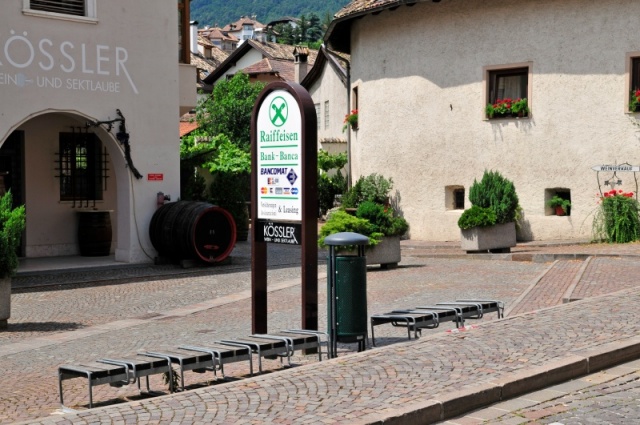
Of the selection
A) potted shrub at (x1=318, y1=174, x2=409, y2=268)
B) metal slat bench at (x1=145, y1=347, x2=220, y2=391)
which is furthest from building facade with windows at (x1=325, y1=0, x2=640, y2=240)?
metal slat bench at (x1=145, y1=347, x2=220, y2=391)

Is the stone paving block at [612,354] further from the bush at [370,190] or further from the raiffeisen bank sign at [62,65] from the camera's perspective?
the bush at [370,190]

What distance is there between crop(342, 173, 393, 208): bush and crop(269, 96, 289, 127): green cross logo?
1589cm

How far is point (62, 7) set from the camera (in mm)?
18391

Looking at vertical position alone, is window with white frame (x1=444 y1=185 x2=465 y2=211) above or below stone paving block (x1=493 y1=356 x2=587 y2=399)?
above

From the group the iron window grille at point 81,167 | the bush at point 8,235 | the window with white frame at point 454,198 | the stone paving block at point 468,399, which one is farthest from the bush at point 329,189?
the stone paving block at point 468,399

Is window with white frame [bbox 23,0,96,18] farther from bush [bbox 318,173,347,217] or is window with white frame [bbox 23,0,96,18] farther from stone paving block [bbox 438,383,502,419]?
bush [bbox 318,173,347,217]

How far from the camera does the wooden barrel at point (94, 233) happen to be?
20734mm

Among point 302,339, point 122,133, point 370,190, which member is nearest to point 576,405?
point 302,339

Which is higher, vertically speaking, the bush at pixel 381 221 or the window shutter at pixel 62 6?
the window shutter at pixel 62 6

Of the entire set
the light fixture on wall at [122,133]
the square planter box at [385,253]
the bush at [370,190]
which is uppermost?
the light fixture on wall at [122,133]

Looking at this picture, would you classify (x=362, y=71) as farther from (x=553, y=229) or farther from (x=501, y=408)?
(x=501, y=408)

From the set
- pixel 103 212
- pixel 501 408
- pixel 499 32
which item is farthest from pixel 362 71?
pixel 501 408

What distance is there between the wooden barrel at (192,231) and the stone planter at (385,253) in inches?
113

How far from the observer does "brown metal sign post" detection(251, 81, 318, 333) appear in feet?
32.6
